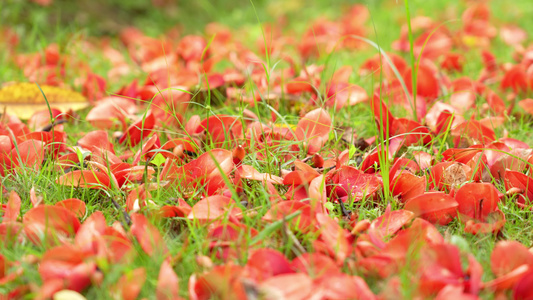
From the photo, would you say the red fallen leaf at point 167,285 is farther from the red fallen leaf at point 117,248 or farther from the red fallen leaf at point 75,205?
the red fallen leaf at point 75,205

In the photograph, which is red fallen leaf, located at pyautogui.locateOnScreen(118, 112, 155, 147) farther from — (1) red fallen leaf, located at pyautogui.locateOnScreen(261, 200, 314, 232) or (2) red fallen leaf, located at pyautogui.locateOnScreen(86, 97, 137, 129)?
(1) red fallen leaf, located at pyautogui.locateOnScreen(261, 200, 314, 232)

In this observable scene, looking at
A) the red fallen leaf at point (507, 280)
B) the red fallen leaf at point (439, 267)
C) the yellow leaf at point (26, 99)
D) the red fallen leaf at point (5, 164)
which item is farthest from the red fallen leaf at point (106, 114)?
the red fallen leaf at point (507, 280)

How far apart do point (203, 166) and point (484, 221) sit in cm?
69

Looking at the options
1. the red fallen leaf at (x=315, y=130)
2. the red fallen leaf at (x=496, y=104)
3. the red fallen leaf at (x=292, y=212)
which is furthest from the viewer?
the red fallen leaf at (x=496, y=104)

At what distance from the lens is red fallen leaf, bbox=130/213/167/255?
3.30ft

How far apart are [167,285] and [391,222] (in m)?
0.52

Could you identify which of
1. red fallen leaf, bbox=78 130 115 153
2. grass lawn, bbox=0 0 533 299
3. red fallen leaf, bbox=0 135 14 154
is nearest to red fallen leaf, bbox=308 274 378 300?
grass lawn, bbox=0 0 533 299

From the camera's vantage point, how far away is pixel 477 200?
1.18 meters

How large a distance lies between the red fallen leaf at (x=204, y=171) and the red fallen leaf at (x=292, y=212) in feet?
0.69

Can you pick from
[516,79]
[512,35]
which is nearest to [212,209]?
[516,79]

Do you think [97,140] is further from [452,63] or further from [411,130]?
[452,63]

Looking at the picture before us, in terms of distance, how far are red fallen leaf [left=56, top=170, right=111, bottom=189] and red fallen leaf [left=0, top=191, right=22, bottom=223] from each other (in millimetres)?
129

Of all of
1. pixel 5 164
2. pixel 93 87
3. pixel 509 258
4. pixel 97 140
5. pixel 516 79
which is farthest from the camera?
pixel 93 87

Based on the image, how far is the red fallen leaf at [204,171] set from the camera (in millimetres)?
1259
